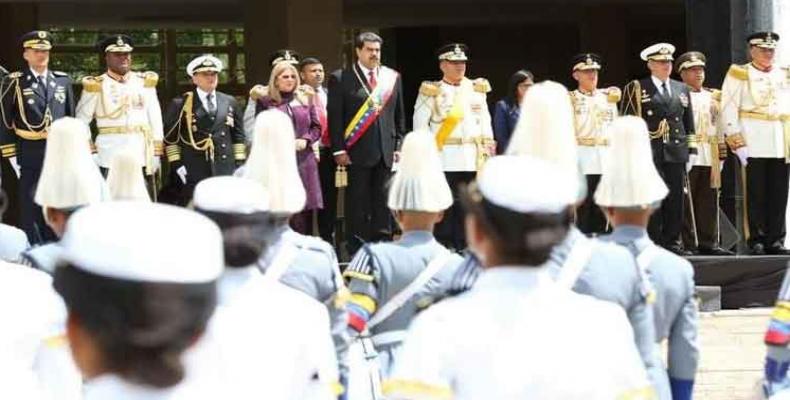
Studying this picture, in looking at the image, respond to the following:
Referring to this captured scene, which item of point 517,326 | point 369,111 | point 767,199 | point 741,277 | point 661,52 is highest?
point 661,52

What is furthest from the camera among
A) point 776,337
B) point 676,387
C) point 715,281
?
point 715,281

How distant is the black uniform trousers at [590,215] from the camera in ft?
39.0

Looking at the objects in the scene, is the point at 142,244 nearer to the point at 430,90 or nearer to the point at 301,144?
the point at 301,144

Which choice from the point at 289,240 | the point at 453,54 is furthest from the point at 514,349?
the point at 453,54

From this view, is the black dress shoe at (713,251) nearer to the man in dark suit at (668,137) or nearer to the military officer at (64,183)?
the man in dark suit at (668,137)

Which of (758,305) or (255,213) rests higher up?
(255,213)

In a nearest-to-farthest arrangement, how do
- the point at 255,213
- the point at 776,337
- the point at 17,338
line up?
Result: the point at 17,338 < the point at 255,213 < the point at 776,337

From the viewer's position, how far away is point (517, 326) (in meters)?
2.77

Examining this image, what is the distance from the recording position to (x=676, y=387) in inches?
197

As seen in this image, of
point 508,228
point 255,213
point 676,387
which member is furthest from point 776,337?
point 508,228

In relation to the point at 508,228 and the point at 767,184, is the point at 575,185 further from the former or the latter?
the point at 767,184

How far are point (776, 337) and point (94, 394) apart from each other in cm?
252

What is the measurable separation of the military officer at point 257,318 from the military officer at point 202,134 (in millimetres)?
7822

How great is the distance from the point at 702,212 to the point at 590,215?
2.84 ft
